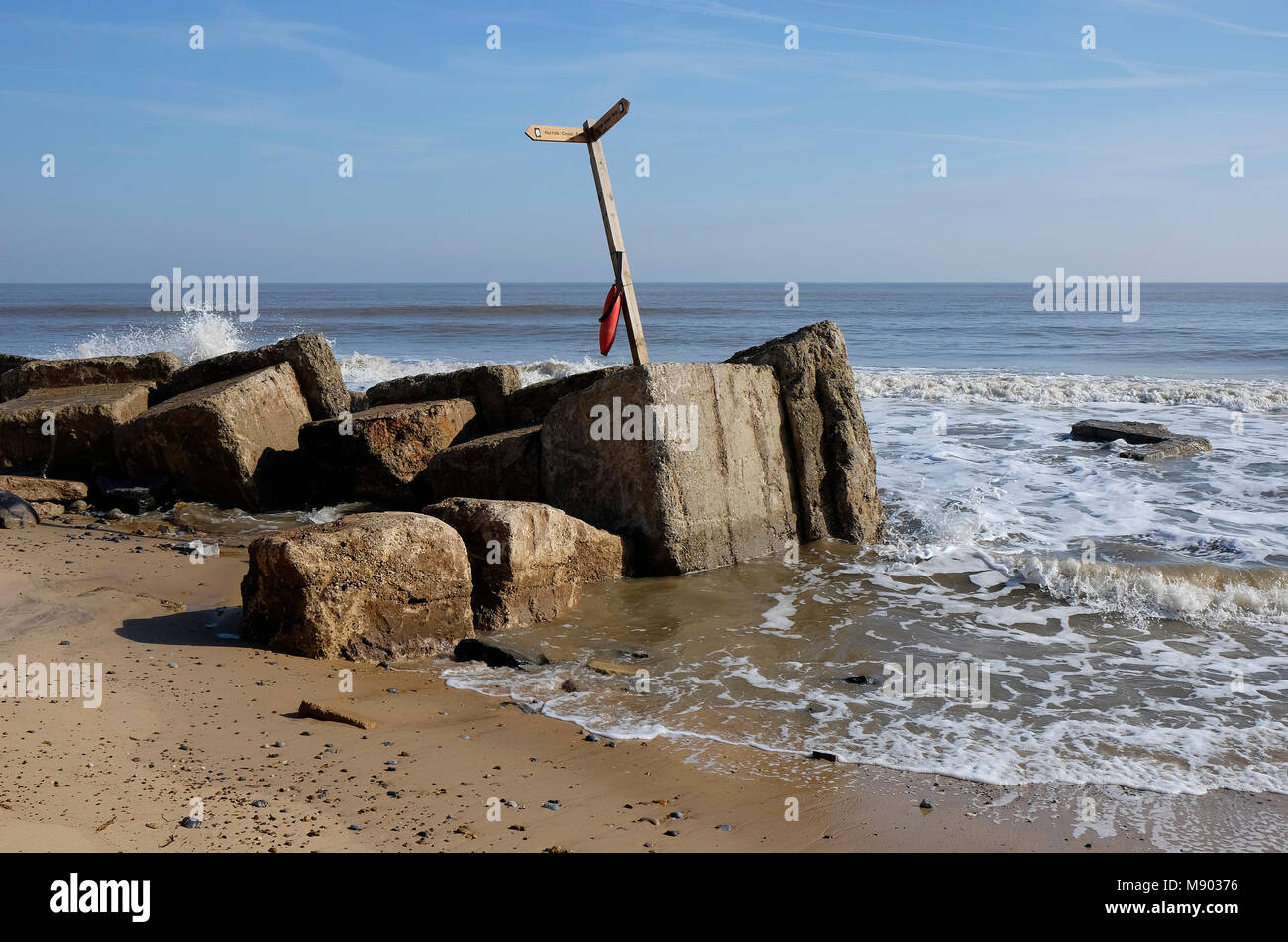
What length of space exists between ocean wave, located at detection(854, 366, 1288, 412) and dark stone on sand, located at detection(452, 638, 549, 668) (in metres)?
12.6

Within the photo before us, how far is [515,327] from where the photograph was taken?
118ft

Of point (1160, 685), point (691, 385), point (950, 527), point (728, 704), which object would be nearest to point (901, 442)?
point (950, 527)

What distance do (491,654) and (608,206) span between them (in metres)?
3.93

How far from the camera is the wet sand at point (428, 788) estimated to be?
11.1 ft

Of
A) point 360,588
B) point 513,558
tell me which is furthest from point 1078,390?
point 360,588

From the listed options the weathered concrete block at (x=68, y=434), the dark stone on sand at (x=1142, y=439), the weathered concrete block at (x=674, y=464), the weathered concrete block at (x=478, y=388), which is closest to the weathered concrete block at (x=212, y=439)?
the weathered concrete block at (x=68, y=434)

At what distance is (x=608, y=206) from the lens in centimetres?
773

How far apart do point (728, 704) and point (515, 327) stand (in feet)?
105

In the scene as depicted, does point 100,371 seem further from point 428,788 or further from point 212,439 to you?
point 428,788

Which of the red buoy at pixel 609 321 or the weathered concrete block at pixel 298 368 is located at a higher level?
the red buoy at pixel 609 321

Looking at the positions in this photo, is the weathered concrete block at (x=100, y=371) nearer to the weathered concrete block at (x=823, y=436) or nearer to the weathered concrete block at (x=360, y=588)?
the weathered concrete block at (x=360, y=588)

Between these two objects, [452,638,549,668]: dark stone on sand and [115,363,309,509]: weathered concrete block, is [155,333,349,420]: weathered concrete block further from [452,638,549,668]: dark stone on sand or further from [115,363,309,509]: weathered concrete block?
[452,638,549,668]: dark stone on sand

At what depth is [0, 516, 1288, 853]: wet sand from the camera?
3.40 metres

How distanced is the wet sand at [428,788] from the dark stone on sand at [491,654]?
1.24 ft
